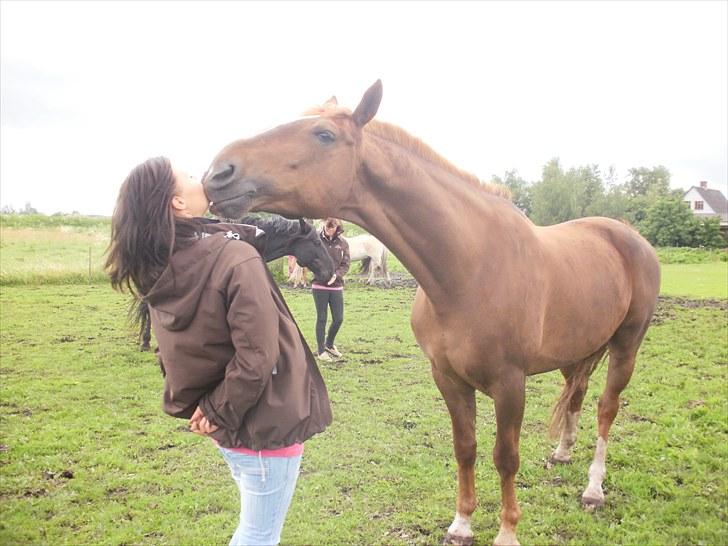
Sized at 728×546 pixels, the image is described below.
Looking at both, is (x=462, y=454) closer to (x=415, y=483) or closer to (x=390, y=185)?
(x=415, y=483)

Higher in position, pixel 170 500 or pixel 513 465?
pixel 513 465

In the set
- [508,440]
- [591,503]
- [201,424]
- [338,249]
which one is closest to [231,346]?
[201,424]

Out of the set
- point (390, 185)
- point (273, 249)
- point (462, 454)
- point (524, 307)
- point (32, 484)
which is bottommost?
point (32, 484)

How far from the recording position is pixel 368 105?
219 cm

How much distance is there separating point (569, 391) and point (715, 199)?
66897mm

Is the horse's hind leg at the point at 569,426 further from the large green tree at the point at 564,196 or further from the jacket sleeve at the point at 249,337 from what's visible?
the large green tree at the point at 564,196

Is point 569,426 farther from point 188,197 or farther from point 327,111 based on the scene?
point 188,197

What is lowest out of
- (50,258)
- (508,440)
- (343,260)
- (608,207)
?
(508,440)

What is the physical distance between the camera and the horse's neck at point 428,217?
2.36 metres

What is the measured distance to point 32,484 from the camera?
3.83m

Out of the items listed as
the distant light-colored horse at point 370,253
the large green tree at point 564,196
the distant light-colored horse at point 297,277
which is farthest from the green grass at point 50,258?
the large green tree at point 564,196

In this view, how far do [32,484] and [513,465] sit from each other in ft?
11.4

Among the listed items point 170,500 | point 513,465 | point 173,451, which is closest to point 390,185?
point 513,465

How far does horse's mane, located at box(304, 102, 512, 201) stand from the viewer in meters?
2.23
